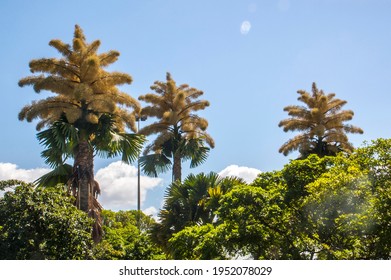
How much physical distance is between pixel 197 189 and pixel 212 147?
599 cm

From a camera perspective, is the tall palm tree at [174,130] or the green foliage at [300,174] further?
the tall palm tree at [174,130]

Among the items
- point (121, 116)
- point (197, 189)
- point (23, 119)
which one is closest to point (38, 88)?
point (23, 119)

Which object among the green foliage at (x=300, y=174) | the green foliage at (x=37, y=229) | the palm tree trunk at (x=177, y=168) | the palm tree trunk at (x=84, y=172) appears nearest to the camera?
the green foliage at (x=37, y=229)

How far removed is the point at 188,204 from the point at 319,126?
8.76 metres

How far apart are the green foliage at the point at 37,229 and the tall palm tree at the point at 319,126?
1426 cm

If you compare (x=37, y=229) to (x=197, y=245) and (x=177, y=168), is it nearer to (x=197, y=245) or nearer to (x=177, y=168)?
(x=197, y=245)

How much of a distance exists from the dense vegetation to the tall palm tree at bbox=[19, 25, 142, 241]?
0.04 meters

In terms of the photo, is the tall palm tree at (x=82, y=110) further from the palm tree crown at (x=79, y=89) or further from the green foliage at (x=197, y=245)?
the green foliage at (x=197, y=245)

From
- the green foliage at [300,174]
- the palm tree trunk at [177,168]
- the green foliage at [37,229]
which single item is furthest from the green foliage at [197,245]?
the palm tree trunk at [177,168]

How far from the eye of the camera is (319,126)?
24.6 m

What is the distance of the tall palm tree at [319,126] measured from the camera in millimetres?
24922

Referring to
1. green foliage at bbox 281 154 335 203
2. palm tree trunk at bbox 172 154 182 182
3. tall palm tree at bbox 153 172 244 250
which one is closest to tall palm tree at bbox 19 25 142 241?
tall palm tree at bbox 153 172 244 250
